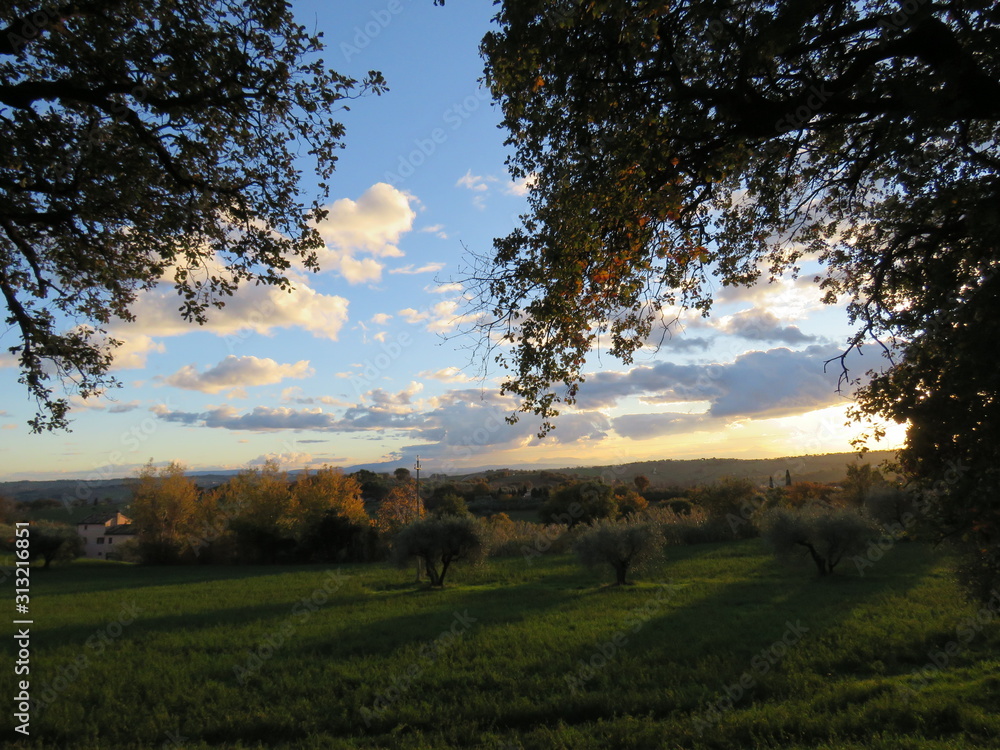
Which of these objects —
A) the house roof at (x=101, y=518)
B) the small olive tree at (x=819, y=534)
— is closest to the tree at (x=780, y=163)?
the small olive tree at (x=819, y=534)

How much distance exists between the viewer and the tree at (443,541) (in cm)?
2672

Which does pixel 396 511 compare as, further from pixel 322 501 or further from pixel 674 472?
pixel 674 472

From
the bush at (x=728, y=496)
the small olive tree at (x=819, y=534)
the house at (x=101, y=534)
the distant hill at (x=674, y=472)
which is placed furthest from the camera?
the distant hill at (x=674, y=472)

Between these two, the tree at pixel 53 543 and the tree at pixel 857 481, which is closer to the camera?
the tree at pixel 53 543

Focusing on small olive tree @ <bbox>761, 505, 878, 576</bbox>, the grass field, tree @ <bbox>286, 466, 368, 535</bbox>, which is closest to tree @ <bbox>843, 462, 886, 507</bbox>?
small olive tree @ <bbox>761, 505, 878, 576</bbox>

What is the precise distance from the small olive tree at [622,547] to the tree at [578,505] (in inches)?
1110

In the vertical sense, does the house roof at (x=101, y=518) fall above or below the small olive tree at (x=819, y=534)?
below

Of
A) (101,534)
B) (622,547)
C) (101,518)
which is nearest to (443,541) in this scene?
(622,547)

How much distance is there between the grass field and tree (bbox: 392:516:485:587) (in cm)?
374

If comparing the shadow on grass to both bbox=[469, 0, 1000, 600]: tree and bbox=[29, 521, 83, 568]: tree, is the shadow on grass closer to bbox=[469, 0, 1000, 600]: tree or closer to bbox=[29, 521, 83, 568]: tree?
bbox=[469, 0, 1000, 600]: tree

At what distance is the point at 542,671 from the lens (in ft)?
38.4

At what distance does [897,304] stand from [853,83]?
3.18 m

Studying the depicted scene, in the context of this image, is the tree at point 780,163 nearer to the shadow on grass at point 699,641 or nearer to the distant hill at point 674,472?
the shadow on grass at point 699,641

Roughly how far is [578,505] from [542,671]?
46.7m
